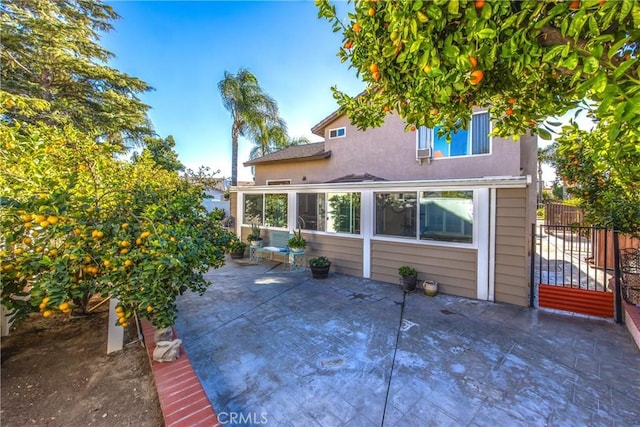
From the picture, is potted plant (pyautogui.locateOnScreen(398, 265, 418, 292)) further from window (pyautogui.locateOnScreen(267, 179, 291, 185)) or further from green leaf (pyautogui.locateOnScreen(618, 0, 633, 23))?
window (pyautogui.locateOnScreen(267, 179, 291, 185))

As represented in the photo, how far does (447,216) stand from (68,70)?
1581 centimetres

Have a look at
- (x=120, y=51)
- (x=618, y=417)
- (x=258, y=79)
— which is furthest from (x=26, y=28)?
(x=618, y=417)

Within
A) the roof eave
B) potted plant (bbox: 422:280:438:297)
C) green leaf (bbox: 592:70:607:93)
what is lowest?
potted plant (bbox: 422:280:438:297)

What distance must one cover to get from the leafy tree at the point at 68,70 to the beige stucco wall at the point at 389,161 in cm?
788

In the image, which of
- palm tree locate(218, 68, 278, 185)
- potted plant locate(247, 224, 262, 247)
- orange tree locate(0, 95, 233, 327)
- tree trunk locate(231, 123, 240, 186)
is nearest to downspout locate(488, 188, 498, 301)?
orange tree locate(0, 95, 233, 327)

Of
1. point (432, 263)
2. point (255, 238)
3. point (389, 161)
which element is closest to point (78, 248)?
point (432, 263)

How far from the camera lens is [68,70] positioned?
11.4 meters

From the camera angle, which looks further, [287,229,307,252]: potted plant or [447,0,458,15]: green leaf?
[287,229,307,252]: potted plant

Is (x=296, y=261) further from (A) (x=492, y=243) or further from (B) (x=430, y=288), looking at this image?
(A) (x=492, y=243)

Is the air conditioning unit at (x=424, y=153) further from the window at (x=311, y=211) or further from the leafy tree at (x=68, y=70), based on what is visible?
the leafy tree at (x=68, y=70)

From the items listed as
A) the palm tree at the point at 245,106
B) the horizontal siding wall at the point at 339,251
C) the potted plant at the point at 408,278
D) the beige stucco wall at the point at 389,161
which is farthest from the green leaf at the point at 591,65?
the palm tree at the point at 245,106

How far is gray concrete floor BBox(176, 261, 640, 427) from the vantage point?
8.23 feet

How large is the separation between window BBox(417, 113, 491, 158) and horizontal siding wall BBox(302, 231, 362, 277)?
13.0 ft

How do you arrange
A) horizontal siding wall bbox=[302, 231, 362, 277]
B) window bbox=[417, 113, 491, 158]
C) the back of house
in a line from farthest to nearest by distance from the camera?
window bbox=[417, 113, 491, 158], horizontal siding wall bbox=[302, 231, 362, 277], the back of house
